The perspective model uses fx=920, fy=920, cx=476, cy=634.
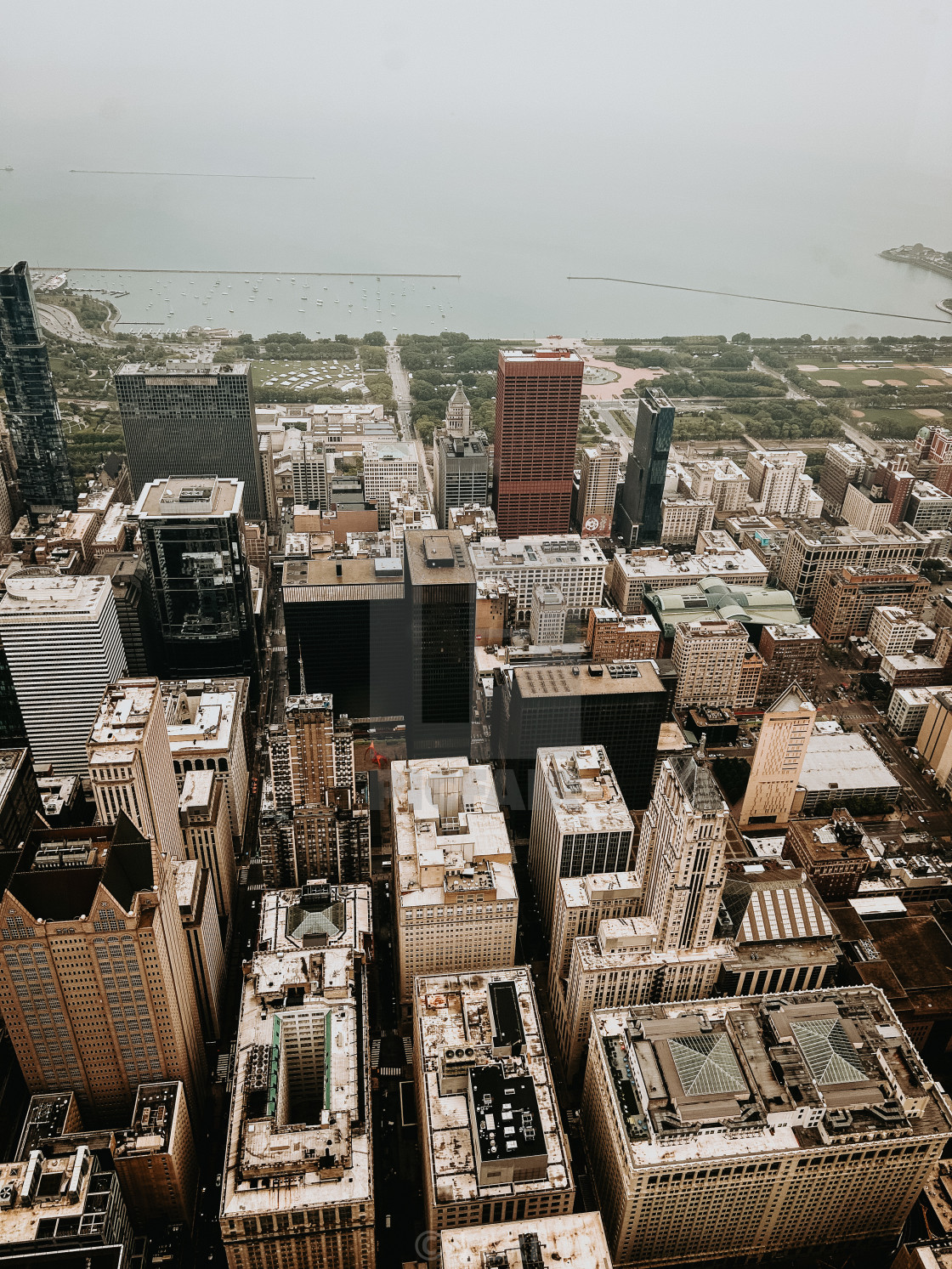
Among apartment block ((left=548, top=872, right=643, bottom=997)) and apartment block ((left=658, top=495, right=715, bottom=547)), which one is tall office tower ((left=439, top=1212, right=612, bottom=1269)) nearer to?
apartment block ((left=548, top=872, right=643, bottom=997))

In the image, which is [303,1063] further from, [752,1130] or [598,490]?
[598,490]

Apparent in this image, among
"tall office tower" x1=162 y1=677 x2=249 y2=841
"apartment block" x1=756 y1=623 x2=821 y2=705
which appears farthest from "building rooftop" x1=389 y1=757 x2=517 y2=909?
"apartment block" x1=756 y1=623 x2=821 y2=705

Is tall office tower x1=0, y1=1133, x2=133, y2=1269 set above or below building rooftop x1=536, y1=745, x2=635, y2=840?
below

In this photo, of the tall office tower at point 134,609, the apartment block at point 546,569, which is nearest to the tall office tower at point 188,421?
the tall office tower at point 134,609

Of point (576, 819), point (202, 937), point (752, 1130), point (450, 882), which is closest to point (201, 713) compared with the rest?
point (202, 937)

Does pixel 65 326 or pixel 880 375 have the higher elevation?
pixel 65 326

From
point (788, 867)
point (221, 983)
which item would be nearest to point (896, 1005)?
point (788, 867)

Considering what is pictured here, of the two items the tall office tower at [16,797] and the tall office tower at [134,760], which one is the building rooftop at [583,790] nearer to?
the tall office tower at [134,760]
